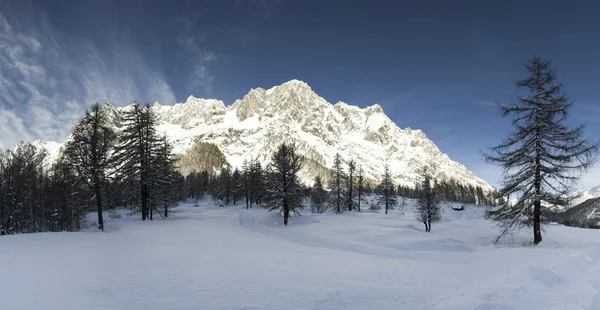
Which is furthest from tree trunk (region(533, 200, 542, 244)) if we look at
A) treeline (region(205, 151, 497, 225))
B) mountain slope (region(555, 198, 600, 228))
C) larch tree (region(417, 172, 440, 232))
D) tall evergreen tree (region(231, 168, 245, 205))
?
tall evergreen tree (region(231, 168, 245, 205))

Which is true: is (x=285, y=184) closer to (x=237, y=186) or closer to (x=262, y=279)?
(x=262, y=279)

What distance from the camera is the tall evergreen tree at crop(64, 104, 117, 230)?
67.4 ft

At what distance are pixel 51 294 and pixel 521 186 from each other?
23.3m

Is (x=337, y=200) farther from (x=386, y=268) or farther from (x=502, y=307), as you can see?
(x=502, y=307)

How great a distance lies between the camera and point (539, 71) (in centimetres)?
1730

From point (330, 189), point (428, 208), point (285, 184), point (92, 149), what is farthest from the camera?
point (330, 189)

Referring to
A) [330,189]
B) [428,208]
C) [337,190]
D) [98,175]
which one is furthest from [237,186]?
[98,175]

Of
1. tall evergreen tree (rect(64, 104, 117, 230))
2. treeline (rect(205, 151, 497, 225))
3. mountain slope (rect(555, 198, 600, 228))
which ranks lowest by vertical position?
mountain slope (rect(555, 198, 600, 228))

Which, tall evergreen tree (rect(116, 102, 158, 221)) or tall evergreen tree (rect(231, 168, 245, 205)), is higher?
tall evergreen tree (rect(116, 102, 158, 221))

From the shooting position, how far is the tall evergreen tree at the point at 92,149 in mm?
20547

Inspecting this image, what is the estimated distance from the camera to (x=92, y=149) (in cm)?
2084

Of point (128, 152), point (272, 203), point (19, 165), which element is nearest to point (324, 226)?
point (272, 203)

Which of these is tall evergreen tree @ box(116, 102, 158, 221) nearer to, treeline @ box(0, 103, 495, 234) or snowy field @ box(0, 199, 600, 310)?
treeline @ box(0, 103, 495, 234)

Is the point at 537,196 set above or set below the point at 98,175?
below
